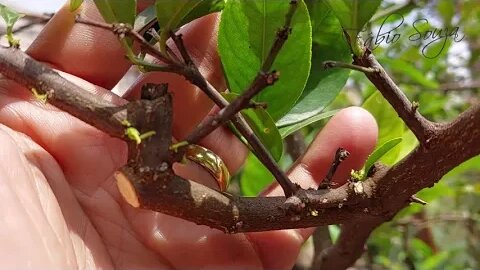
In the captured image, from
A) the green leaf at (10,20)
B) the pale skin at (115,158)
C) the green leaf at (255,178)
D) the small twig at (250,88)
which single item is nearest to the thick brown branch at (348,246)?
the pale skin at (115,158)

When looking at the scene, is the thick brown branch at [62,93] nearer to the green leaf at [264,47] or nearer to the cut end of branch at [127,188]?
the cut end of branch at [127,188]

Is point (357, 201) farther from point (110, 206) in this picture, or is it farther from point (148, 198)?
point (110, 206)

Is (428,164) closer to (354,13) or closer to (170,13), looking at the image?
(354,13)

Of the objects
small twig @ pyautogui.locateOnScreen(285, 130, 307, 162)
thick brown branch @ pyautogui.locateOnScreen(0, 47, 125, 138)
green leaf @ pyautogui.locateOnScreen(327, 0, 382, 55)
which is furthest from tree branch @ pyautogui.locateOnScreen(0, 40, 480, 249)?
small twig @ pyautogui.locateOnScreen(285, 130, 307, 162)

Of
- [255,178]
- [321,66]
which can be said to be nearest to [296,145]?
[255,178]

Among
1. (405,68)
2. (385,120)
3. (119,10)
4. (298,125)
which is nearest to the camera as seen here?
(119,10)

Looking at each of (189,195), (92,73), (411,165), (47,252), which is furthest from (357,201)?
(92,73)
